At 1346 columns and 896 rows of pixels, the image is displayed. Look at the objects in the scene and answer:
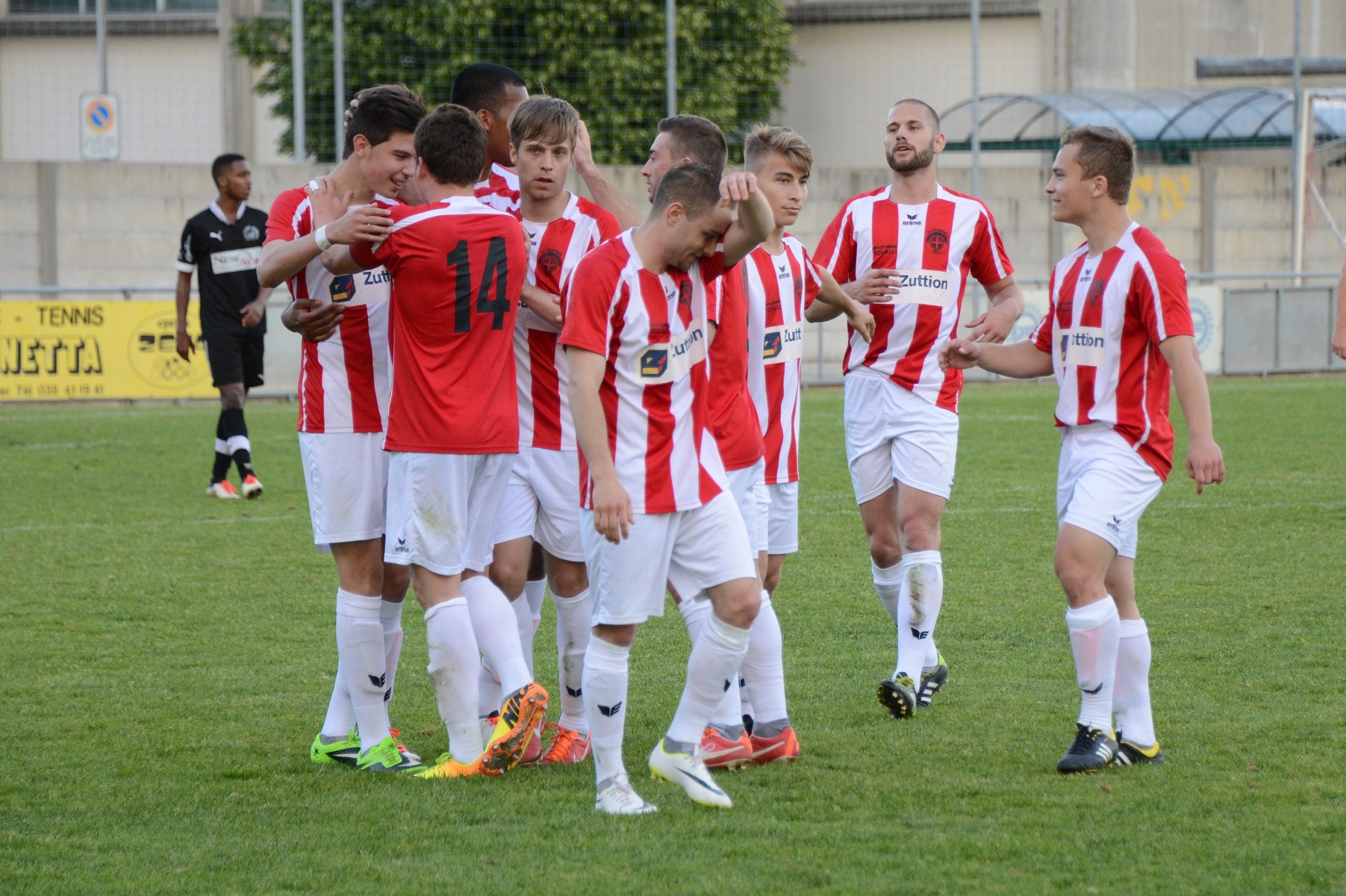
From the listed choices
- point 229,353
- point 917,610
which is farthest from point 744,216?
point 229,353

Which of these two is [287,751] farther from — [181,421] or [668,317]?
[181,421]

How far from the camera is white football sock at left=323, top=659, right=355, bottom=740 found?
16.7ft

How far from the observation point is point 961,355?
16.9ft

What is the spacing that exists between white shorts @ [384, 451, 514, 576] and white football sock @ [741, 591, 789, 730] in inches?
40.0

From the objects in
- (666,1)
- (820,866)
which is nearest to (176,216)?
(666,1)

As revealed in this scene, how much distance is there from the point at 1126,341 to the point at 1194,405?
1.08ft

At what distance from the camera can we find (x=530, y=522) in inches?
200

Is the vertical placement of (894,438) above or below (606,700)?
above

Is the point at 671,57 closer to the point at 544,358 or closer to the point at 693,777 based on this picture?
the point at 544,358

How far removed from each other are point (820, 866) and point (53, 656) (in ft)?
13.3

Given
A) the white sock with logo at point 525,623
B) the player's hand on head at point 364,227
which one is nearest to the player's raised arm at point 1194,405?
the white sock with logo at point 525,623

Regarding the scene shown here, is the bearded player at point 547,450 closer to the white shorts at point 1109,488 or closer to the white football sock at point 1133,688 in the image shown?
the white shorts at point 1109,488

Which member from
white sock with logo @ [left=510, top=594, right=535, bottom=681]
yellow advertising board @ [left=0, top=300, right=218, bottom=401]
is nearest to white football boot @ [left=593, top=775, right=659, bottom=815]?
white sock with logo @ [left=510, top=594, right=535, bottom=681]

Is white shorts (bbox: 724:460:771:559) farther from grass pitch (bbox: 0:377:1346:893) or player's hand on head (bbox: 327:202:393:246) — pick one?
player's hand on head (bbox: 327:202:393:246)
